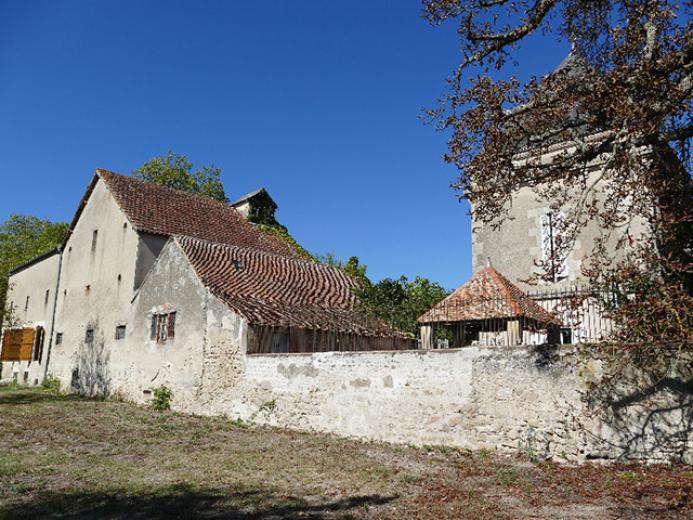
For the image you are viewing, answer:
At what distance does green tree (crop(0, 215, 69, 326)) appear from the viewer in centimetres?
3832

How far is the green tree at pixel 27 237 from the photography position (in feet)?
126

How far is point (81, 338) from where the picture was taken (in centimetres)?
2186

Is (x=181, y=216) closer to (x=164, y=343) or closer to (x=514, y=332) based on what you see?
(x=164, y=343)

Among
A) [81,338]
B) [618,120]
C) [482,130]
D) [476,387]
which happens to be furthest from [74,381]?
[618,120]

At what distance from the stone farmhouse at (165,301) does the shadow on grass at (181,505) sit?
7.48 m

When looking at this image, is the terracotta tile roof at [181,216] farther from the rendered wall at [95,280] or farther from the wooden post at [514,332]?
the wooden post at [514,332]

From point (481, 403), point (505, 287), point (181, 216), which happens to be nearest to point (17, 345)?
point (181, 216)

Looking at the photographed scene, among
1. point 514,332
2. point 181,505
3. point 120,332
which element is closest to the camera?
point 181,505

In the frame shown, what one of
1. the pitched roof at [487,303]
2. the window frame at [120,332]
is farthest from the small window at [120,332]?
the pitched roof at [487,303]

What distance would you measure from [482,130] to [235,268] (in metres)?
12.3

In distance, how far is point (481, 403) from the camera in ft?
31.1

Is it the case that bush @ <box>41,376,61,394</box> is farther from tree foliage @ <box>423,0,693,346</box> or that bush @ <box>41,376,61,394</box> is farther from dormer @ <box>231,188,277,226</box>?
tree foliage @ <box>423,0,693,346</box>

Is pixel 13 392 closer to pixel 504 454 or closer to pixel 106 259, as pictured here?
pixel 106 259

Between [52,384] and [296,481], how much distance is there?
19533 mm
